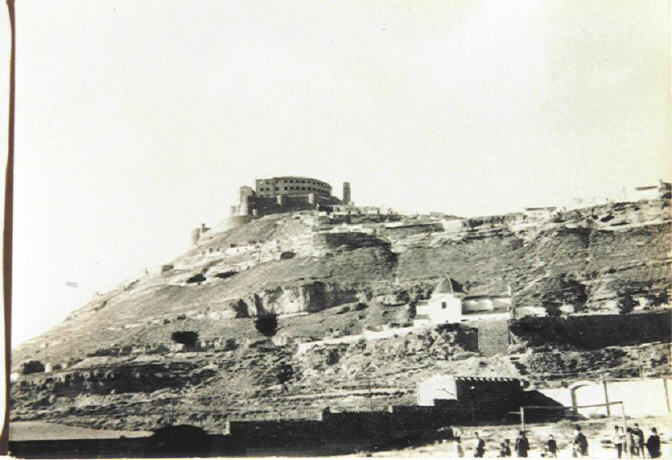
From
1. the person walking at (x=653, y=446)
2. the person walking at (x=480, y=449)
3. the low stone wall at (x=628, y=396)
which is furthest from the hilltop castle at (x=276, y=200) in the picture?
the person walking at (x=653, y=446)

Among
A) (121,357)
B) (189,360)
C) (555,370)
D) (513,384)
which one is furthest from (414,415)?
(121,357)

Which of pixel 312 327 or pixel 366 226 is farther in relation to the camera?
pixel 366 226

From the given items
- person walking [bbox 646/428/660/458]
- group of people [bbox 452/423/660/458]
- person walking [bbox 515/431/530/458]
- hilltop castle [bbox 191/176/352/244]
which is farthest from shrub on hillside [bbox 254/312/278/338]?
person walking [bbox 646/428/660/458]

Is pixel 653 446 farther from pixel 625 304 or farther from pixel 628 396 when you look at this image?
pixel 625 304

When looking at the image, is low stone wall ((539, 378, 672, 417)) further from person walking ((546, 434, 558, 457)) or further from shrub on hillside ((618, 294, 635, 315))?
shrub on hillside ((618, 294, 635, 315))

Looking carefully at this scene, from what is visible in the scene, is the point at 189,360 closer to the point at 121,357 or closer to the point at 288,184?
the point at 121,357

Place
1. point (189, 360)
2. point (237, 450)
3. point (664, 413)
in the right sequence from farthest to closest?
point (189, 360)
point (664, 413)
point (237, 450)

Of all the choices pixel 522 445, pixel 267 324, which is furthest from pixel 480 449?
pixel 267 324
